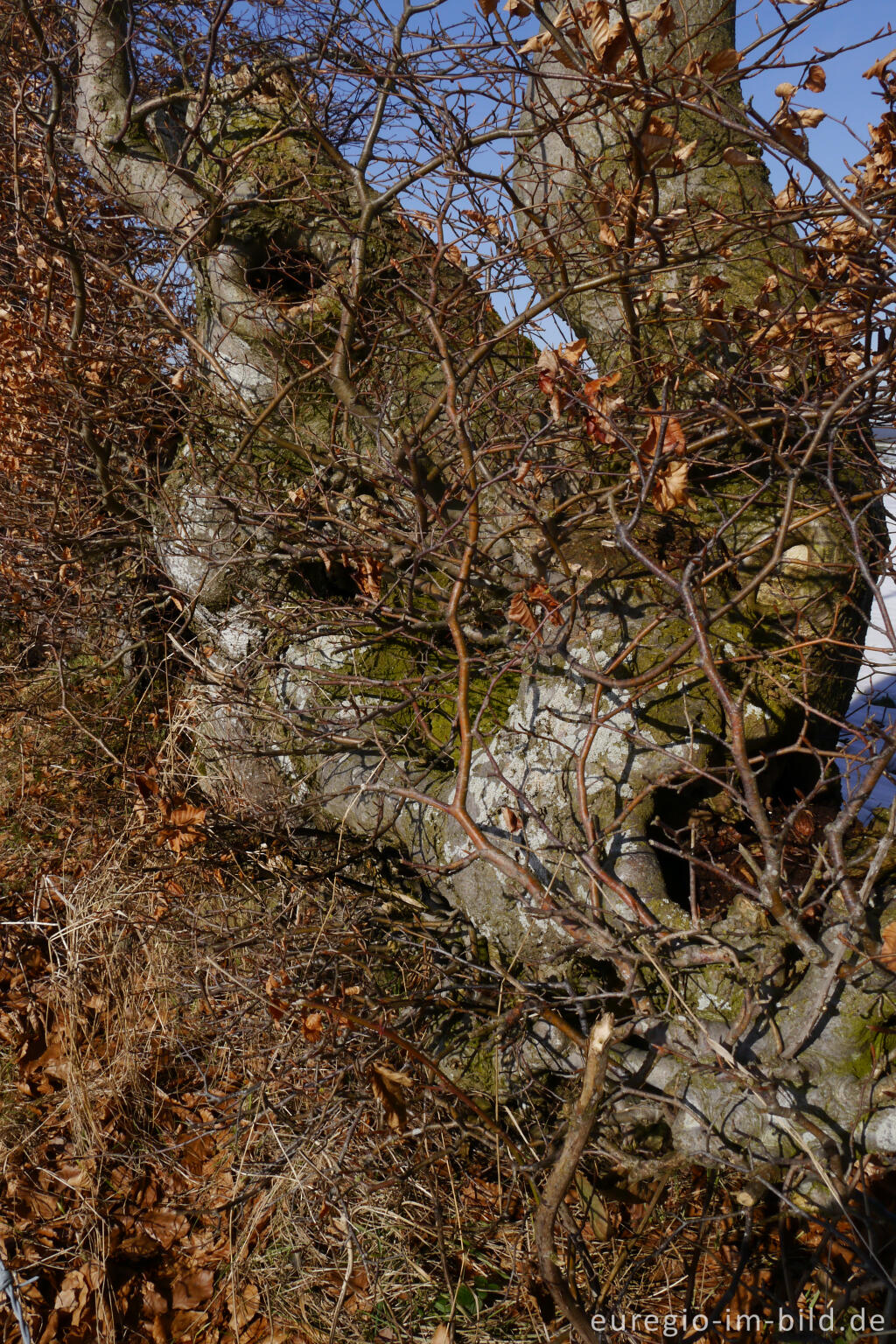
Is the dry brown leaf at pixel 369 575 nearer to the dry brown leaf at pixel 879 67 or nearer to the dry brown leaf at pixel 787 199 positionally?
the dry brown leaf at pixel 787 199

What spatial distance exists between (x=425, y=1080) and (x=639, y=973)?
884mm

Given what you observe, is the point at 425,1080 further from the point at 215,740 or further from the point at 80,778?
the point at 80,778

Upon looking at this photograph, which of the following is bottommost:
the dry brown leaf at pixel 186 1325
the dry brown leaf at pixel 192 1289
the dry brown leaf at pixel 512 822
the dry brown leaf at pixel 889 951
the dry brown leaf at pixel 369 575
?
the dry brown leaf at pixel 186 1325

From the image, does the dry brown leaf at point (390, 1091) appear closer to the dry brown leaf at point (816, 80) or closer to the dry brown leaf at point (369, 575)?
the dry brown leaf at point (369, 575)

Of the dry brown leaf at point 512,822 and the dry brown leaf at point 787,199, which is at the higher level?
the dry brown leaf at point 787,199

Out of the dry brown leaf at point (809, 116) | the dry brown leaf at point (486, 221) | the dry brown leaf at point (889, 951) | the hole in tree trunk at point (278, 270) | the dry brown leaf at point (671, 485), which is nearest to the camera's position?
the dry brown leaf at point (889, 951)

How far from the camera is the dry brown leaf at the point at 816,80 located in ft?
8.45

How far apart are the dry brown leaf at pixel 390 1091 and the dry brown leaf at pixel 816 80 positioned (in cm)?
331

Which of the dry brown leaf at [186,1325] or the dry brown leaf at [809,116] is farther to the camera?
the dry brown leaf at [186,1325]

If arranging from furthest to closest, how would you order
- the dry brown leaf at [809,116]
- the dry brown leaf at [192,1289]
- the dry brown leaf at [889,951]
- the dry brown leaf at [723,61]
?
1. the dry brown leaf at [192,1289]
2. the dry brown leaf at [809,116]
3. the dry brown leaf at [723,61]
4. the dry brown leaf at [889,951]

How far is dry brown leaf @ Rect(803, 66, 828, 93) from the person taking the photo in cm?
257

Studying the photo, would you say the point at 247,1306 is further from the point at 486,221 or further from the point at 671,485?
the point at 486,221

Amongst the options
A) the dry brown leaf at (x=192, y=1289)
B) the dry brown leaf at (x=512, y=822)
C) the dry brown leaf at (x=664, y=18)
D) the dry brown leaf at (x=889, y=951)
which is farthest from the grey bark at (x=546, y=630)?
the dry brown leaf at (x=192, y=1289)

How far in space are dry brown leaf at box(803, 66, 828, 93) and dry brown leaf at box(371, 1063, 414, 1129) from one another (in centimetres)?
331
